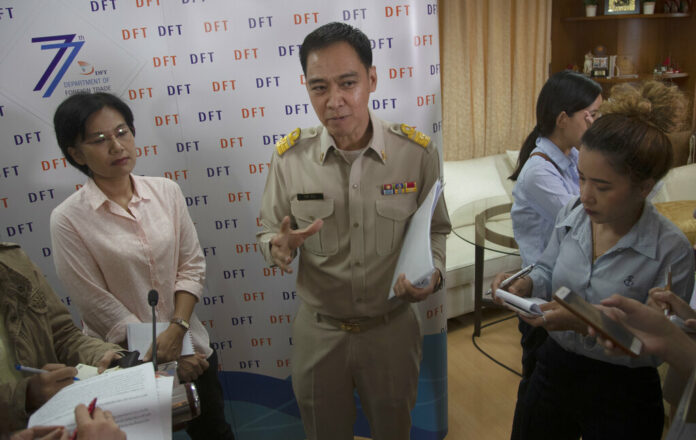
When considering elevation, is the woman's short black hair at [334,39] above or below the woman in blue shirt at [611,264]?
above

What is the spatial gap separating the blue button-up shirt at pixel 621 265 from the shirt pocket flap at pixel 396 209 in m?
0.44

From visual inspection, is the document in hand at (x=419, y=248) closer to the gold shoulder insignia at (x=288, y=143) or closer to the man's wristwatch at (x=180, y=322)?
the gold shoulder insignia at (x=288, y=143)

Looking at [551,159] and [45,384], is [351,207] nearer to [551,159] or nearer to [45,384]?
[551,159]

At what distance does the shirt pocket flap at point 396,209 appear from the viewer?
160cm

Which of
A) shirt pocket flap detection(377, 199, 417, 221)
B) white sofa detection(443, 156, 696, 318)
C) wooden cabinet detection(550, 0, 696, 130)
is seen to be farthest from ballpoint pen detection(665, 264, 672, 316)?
wooden cabinet detection(550, 0, 696, 130)

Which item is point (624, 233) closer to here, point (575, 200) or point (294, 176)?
point (575, 200)

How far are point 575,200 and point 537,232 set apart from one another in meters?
0.36

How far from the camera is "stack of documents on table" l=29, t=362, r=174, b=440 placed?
109 centimetres

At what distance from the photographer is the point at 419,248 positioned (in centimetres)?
137

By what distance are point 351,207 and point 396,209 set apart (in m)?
0.15

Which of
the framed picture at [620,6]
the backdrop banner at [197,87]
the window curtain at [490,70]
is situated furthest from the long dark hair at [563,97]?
the framed picture at [620,6]

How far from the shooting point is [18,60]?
1.71 m

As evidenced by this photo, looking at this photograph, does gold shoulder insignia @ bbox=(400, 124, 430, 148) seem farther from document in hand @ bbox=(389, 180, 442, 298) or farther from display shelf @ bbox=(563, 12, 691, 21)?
display shelf @ bbox=(563, 12, 691, 21)

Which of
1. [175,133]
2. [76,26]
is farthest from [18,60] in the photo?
[175,133]
